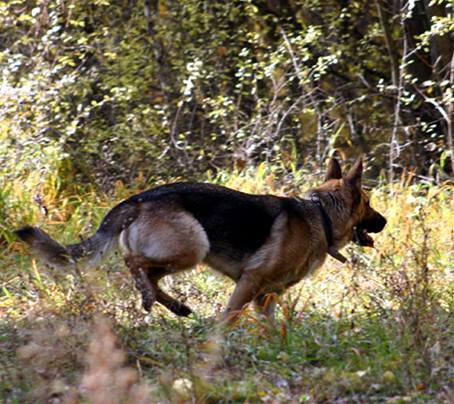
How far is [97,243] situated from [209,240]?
31.8 inches

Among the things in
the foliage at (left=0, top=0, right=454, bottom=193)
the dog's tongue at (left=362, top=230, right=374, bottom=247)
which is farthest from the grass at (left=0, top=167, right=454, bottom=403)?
the foliage at (left=0, top=0, right=454, bottom=193)

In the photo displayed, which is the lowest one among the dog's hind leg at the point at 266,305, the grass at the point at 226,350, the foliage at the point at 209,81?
the foliage at the point at 209,81

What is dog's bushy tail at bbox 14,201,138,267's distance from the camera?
625cm

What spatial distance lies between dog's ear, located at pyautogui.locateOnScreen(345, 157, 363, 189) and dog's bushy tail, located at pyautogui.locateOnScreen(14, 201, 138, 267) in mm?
A: 1839

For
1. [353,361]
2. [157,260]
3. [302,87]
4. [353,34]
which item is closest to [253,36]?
[302,87]

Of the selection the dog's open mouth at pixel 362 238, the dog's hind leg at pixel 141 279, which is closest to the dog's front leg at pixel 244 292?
the dog's hind leg at pixel 141 279

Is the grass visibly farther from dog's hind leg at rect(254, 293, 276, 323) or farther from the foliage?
the foliage

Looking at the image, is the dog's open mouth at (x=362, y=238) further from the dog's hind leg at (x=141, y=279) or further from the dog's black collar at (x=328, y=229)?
the dog's hind leg at (x=141, y=279)

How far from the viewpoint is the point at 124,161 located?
11.6m

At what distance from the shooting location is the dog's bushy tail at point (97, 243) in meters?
6.25

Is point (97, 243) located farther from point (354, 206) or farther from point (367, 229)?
point (367, 229)

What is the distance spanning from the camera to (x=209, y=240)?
6578 mm

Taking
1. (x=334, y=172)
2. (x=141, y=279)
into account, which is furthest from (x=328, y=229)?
(x=141, y=279)

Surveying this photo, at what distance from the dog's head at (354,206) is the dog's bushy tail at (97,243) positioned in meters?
1.68
